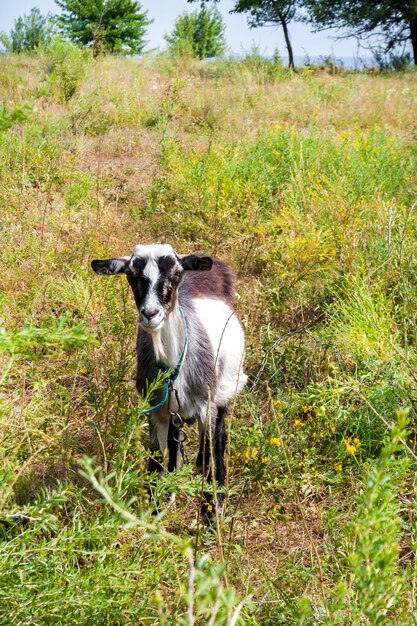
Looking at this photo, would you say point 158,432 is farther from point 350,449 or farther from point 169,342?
point 350,449

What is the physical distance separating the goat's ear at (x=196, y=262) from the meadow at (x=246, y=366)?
69cm

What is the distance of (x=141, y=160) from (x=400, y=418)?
7.10 m

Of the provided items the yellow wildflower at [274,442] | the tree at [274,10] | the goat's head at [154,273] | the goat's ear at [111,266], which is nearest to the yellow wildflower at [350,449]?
the yellow wildflower at [274,442]

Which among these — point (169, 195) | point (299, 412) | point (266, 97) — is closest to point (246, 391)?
point (299, 412)

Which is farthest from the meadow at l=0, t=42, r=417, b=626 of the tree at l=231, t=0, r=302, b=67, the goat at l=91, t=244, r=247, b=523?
the tree at l=231, t=0, r=302, b=67

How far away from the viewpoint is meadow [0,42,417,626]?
192cm

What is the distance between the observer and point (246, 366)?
4.61 meters

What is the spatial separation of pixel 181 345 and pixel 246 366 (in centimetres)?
129

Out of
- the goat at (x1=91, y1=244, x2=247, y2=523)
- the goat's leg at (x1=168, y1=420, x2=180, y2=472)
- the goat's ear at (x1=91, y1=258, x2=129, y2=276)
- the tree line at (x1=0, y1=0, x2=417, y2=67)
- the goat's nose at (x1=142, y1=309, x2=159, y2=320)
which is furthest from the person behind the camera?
the tree line at (x1=0, y1=0, x2=417, y2=67)

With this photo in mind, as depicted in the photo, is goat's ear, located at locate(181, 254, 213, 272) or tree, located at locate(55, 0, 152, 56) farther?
tree, located at locate(55, 0, 152, 56)

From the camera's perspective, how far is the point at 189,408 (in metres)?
3.51

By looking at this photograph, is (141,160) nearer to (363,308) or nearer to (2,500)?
(363,308)

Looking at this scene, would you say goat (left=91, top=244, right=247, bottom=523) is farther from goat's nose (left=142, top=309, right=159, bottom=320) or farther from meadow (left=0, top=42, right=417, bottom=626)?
meadow (left=0, top=42, right=417, bottom=626)

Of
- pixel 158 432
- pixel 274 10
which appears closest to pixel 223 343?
pixel 158 432
